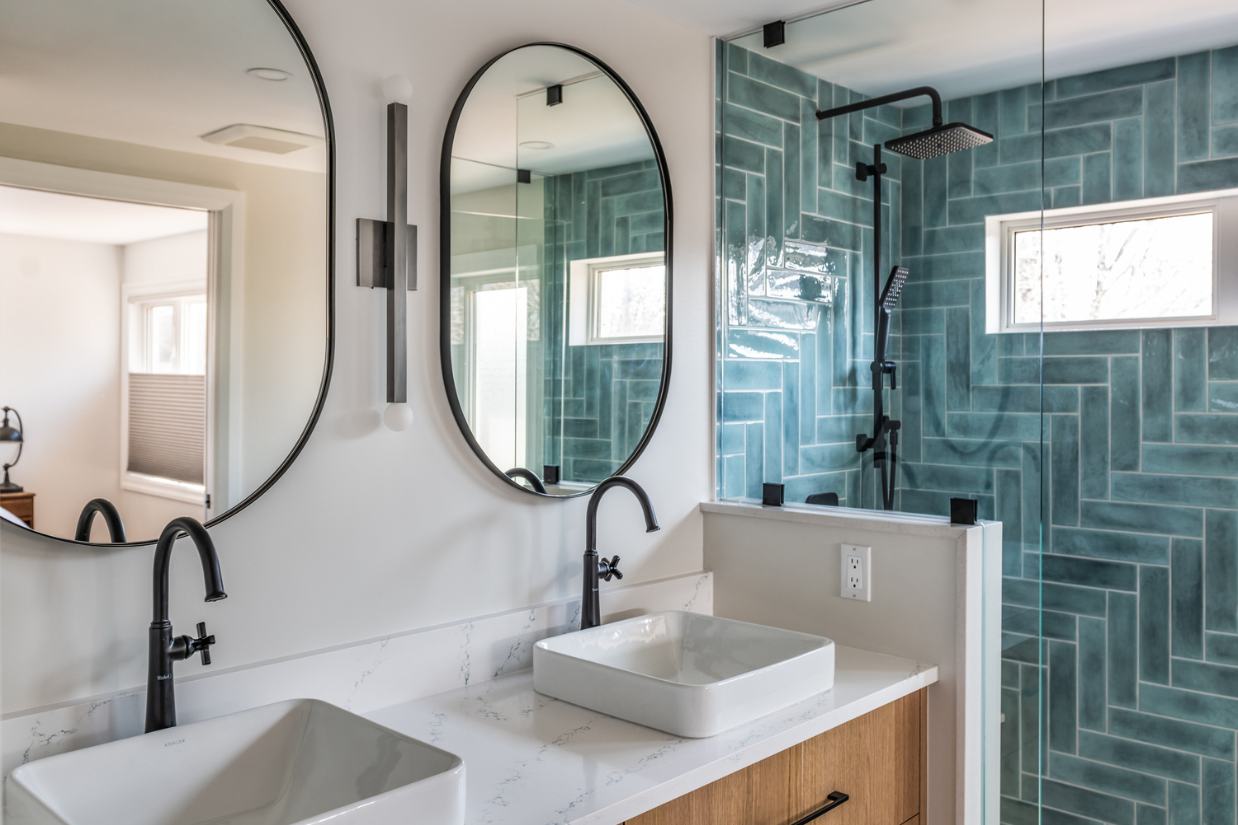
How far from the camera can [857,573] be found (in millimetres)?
2066

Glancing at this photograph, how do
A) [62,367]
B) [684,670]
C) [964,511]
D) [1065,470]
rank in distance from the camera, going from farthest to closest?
[1065,470]
[684,670]
[964,511]
[62,367]

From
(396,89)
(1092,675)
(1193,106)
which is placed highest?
(1193,106)

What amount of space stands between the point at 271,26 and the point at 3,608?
964mm

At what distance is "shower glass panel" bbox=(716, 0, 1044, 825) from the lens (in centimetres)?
198

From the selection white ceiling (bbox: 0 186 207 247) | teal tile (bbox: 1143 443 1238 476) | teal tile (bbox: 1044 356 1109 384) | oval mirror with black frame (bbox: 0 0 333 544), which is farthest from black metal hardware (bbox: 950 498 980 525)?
white ceiling (bbox: 0 186 207 247)

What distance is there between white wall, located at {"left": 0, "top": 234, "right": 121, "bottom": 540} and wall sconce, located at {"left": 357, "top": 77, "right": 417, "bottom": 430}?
0.44 m

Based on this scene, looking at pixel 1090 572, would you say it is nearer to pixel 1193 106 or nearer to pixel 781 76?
pixel 1193 106

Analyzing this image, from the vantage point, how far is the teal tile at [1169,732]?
259cm

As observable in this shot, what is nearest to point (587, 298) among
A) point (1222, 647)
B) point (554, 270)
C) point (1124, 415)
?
point (554, 270)

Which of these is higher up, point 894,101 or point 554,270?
point 894,101

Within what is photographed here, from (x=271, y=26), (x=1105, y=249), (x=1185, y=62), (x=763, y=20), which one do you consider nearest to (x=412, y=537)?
(x=271, y=26)

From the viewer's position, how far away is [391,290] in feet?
5.55

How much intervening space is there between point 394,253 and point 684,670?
1.07 meters

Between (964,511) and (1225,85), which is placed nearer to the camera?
(964,511)
